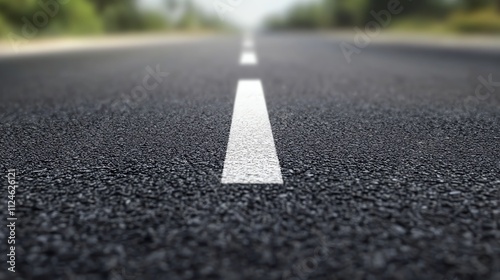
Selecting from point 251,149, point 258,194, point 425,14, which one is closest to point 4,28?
point 251,149

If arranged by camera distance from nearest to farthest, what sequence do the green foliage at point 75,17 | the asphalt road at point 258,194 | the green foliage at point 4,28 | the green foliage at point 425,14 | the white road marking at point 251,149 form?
1. the asphalt road at point 258,194
2. the white road marking at point 251,149
3. the green foliage at point 4,28
4. the green foliage at point 75,17
5. the green foliage at point 425,14

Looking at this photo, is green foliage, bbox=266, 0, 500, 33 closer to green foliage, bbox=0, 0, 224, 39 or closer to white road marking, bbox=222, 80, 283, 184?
green foliage, bbox=0, 0, 224, 39

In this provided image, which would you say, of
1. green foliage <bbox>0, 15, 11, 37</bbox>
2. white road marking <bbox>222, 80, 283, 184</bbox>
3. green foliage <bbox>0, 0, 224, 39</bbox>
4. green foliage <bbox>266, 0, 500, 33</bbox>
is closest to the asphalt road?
white road marking <bbox>222, 80, 283, 184</bbox>

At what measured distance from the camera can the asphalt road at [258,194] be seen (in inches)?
58.9

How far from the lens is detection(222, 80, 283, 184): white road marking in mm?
2307

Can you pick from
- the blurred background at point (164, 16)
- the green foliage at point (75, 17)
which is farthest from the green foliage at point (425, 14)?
the green foliage at point (75, 17)

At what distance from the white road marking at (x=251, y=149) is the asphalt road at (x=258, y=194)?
0.22ft

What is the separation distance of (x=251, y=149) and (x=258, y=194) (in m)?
0.81

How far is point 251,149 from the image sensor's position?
2.85 meters

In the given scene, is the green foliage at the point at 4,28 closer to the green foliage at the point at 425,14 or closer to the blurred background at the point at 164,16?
the blurred background at the point at 164,16

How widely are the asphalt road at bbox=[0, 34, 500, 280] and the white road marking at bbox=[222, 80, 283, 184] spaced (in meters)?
0.07

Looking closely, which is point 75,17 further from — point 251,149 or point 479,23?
point 251,149

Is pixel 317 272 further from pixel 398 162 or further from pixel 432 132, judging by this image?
pixel 432 132

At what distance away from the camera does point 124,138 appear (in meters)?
3.21
